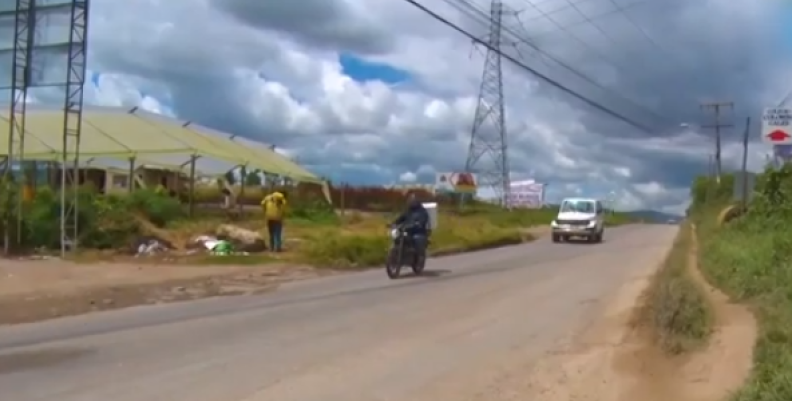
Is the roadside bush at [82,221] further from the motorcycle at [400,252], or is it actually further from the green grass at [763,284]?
the green grass at [763,284]

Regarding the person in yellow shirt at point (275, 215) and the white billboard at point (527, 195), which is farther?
the white billboard at point (527, 195)

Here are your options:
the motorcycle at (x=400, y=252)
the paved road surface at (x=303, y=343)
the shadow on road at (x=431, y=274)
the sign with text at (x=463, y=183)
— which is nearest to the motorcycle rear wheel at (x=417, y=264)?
the motorcycle at (x=400, y=252)

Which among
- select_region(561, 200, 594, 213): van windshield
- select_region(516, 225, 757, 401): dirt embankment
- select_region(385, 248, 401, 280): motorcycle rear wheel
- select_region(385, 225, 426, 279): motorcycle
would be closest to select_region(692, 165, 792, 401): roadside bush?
select_region(516, 225, 757, 401): dirt embankment

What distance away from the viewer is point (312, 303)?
16391mm

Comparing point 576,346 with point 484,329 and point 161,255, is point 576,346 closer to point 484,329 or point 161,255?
point 484,329

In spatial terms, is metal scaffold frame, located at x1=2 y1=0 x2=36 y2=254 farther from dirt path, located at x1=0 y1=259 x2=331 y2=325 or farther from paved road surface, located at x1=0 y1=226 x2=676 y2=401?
paved road surface, located at x1=0 y1=226 x2=676 y2=401

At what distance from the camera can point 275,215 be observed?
27.2 m

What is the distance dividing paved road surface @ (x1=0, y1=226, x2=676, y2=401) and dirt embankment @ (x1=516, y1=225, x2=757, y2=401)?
505 millimetres

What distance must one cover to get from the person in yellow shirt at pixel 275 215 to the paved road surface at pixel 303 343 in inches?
262

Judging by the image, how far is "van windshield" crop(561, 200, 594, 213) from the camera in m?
44.2

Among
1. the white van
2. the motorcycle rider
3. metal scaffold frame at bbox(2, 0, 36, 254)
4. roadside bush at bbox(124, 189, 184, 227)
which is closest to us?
the motorcycle rider

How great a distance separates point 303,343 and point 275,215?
15.6 meters

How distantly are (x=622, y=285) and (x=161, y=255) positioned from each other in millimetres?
11951

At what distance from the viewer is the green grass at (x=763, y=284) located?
25.5 feet
